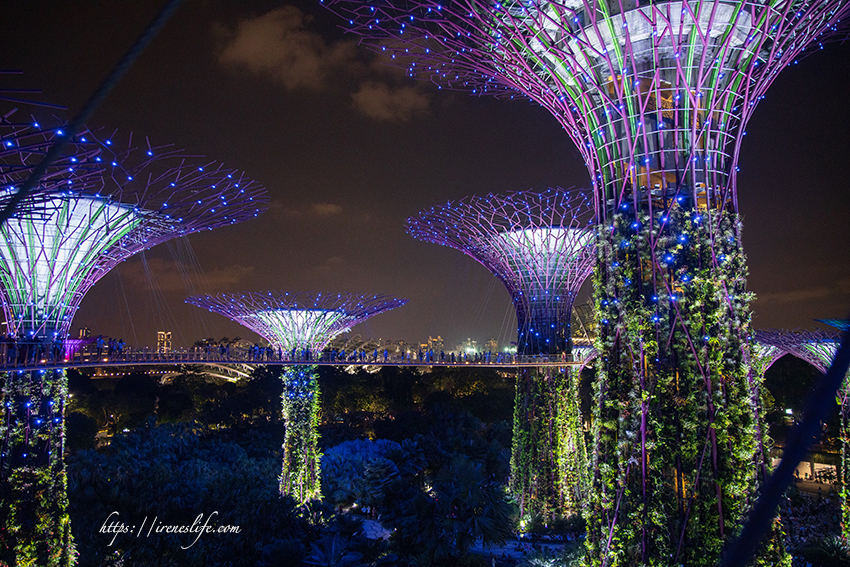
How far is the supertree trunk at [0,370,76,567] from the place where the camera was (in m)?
13.2

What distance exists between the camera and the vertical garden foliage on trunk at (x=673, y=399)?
808 centimetres

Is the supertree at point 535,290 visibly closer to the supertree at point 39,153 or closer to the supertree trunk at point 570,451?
the supertree trunk at point 570,451

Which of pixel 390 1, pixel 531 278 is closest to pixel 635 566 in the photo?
pixel 390 1

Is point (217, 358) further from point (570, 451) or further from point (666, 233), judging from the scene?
point (666, 233)

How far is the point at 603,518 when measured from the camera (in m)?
8.80

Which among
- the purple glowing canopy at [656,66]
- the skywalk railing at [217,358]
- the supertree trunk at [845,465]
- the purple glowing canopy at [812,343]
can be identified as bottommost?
the supertree trunk at [845,465]

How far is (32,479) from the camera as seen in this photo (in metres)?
13.6

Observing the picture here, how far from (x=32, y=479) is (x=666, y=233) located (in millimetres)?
15503

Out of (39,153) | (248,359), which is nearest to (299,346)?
(248,359)

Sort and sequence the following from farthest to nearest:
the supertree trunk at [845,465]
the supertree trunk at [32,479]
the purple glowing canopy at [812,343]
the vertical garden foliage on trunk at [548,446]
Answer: the purple glowing canopy at [812,343], the vertical garden foliage on trunk at [548,446], the supertree trunk at [845,465], the supertree trunk at [32,479]

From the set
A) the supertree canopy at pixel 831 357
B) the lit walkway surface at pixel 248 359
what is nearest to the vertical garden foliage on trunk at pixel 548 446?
the lit walkway surface at pixel 248 359

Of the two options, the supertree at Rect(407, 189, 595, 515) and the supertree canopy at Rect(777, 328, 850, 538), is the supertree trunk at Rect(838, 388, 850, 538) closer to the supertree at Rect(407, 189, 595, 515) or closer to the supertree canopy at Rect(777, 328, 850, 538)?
the supertree canopy at Rect(777, 328, 850, 538)

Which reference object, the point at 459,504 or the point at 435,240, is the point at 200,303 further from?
the point at 459,504

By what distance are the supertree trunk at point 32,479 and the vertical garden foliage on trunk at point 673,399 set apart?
1299cm
